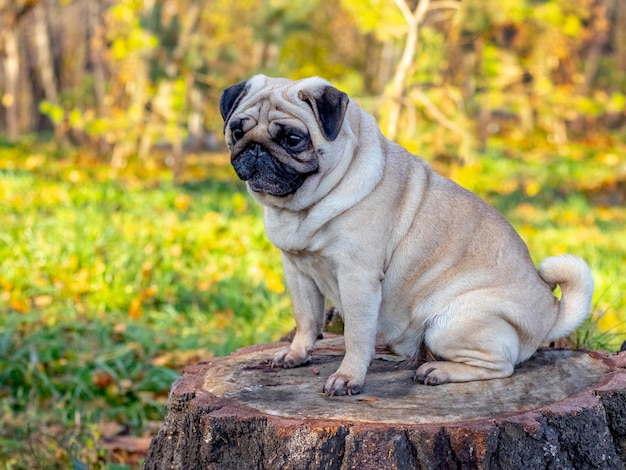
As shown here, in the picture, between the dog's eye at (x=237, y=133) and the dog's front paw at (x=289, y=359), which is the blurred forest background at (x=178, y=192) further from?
the dog's eye at (x=237, y=133)

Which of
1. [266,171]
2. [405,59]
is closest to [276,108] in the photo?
[266,171]

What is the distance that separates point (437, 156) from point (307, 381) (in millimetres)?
7721

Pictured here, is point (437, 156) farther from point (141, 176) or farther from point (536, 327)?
point (536, 327)

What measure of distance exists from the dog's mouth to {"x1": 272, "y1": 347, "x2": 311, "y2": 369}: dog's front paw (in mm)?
803

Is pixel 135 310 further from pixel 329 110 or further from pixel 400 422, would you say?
pixel 400 422

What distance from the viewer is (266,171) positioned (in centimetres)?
296

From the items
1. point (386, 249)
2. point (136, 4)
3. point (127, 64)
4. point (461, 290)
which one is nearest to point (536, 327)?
point (461, 290)

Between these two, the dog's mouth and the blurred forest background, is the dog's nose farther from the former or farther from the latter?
the blurred forest background

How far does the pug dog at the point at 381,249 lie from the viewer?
298 cm

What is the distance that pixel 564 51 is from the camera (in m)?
18.8

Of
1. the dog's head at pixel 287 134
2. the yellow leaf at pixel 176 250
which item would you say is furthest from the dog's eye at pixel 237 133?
the yellow leaf at pixel 176 250

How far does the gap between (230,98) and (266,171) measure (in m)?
0.46

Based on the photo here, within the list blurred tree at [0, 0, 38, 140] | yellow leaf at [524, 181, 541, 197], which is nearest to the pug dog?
blurred tree at [0, 0, 38, 140]

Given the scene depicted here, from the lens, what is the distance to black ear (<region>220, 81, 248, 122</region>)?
3209mm
